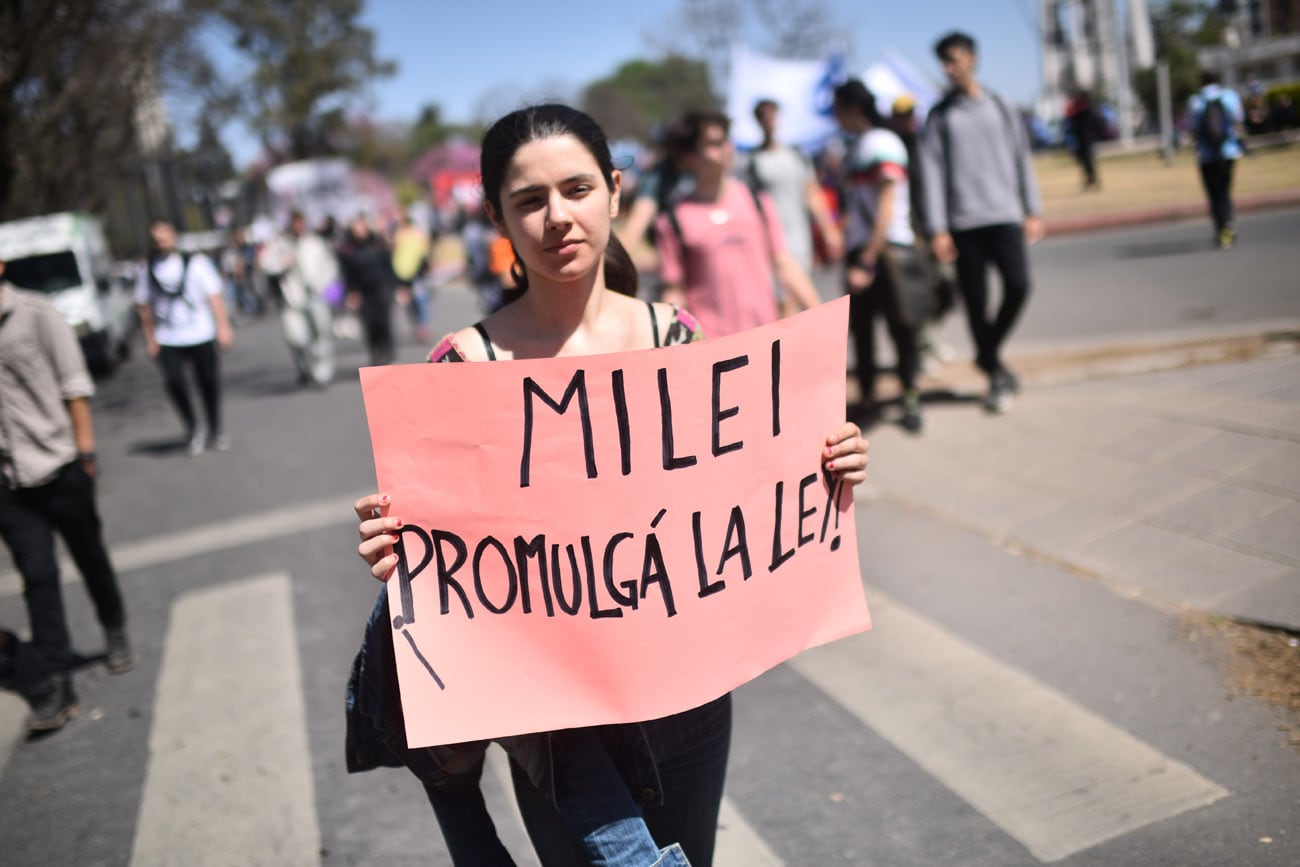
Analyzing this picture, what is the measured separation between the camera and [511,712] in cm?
200

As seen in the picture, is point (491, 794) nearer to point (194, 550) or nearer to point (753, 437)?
point (753, 437)

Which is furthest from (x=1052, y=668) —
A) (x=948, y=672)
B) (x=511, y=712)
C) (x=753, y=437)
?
(x=511, y=712)

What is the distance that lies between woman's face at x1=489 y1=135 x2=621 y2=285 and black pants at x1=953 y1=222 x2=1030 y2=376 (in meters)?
4.85

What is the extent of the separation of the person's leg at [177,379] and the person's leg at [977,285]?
239 inches

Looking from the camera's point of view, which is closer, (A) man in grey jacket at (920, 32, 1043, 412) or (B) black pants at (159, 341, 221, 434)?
(A) man in grey jacket at (920, 32, 1043, 412)

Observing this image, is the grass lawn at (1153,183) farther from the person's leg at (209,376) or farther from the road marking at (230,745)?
the road marking at (230,745)

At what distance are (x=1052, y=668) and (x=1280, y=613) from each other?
2.60 ft

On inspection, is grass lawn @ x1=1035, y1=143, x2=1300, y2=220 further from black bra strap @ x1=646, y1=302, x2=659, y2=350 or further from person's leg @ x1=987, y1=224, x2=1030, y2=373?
black bra strap @ x1=646, y1=302, x2=659, y2=350

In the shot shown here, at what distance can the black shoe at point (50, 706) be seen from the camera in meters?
4.31

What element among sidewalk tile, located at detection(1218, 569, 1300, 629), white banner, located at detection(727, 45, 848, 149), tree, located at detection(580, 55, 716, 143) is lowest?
sidewalk tile, located at detection(1218, 569, 1300, 629)

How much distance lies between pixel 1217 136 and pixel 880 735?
10886 millimetres

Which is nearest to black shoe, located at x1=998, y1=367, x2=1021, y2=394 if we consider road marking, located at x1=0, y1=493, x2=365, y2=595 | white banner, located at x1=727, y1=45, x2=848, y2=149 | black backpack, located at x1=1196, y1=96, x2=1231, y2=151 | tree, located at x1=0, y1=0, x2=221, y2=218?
road marking, located at x1=0, y1=493, x2=365, y2=595

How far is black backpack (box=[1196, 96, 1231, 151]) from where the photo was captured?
12.2m

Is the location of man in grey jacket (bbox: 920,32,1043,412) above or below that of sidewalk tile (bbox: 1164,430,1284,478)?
above
